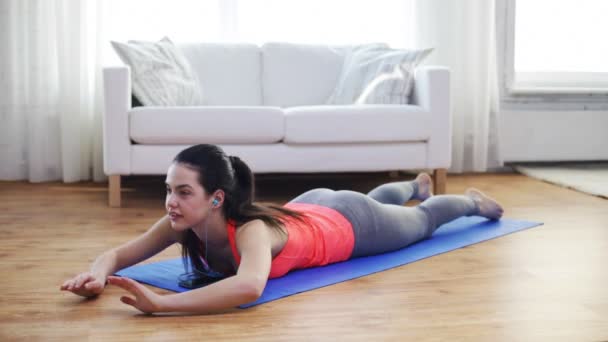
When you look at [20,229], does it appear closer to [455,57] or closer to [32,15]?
[32,15]

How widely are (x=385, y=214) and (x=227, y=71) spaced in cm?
206

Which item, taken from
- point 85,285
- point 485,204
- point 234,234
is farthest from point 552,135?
point 85,285

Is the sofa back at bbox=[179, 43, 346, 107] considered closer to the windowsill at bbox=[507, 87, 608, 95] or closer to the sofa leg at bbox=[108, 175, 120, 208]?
the sofa leg at bbox=[108, 175, 120, 208]

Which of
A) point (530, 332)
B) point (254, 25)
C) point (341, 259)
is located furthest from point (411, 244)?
point (254, 25)

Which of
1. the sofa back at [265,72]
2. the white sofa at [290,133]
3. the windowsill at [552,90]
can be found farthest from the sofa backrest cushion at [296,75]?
the windowsill at [552,90]

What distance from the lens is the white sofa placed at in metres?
3.41

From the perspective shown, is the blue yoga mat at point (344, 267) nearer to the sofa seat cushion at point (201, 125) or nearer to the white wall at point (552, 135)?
the sofa seat cushion at point (201, 125)

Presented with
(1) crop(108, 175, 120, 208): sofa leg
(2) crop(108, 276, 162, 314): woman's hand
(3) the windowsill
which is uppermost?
(3) the windowsill

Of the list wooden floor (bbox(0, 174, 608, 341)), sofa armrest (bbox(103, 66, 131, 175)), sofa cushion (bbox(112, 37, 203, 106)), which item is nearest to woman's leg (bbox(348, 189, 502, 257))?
wooden floor (bbox(0, 174, 608, 341))

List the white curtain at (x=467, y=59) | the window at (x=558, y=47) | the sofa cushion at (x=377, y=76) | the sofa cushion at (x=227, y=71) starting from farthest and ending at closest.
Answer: the window at (x=558, y=47), the white curtain at (x=467, y=59), the sofa cushion at (x=227, y=71), the sofa cushion at (x=377, y=76)

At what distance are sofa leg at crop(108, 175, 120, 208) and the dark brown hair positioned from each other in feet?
5.09

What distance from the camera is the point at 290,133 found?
11.5ft

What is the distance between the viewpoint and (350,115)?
3529mm

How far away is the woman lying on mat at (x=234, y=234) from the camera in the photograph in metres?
1.73
